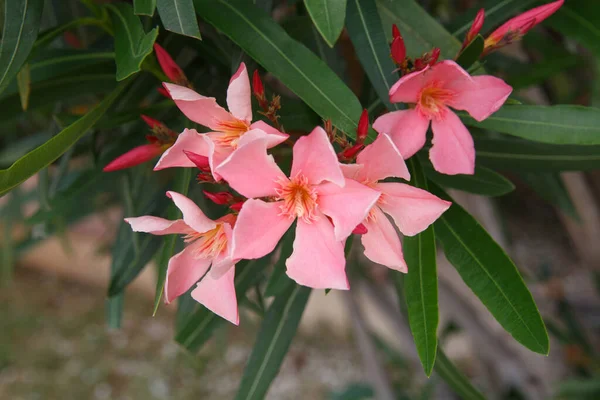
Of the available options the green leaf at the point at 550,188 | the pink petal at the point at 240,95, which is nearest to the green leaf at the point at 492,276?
the pink petal at the point at 240,95

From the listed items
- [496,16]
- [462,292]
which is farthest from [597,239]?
[496,16]

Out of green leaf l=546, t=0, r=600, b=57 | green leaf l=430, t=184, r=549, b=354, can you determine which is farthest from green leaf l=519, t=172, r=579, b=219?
green leaf l=430, t=184, r=549, b=354

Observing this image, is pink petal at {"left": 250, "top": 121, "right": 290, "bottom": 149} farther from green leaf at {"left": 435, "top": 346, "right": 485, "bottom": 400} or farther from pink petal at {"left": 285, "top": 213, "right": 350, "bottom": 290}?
green leaf at {"left": 435, "top": 346, "right": 485, "bottom": 400}

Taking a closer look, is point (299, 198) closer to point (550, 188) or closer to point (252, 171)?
point (252, 171)

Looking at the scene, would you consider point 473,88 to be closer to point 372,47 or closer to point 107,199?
point 372,47

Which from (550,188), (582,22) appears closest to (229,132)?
(582,22)
